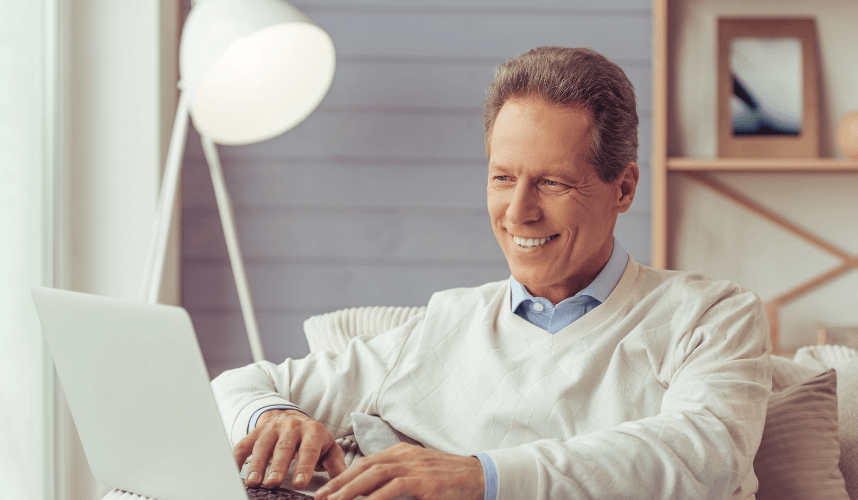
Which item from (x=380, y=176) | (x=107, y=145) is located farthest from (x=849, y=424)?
(x=107, y=145)

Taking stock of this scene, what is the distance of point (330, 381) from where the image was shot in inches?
47.4

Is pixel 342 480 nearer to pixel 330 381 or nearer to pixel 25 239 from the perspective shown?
pixel 330 381

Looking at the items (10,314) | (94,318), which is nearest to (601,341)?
(94,318)

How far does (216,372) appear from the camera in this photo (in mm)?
2430

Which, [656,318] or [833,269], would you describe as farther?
[833,269]

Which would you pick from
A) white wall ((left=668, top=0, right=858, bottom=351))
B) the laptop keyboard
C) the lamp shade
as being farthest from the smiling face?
white wall ((left=668, top=0, right=858, bottom=351))

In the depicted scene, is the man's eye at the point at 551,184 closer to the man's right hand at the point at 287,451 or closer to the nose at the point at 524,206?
the nose at the point at 524,206

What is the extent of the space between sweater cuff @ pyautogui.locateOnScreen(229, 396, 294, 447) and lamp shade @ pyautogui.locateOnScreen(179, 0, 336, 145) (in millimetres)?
1119

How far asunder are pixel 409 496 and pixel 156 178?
5.74ft

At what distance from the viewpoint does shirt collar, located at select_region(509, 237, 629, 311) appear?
1.14 metres

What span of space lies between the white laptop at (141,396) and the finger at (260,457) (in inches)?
1.2

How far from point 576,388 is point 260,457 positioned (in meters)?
0.47

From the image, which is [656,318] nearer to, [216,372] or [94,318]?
[94,318]

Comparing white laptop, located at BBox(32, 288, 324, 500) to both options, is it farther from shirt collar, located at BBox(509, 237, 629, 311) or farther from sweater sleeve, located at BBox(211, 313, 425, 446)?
shirt collar, located at BBox(509, 237, 629, 311)
